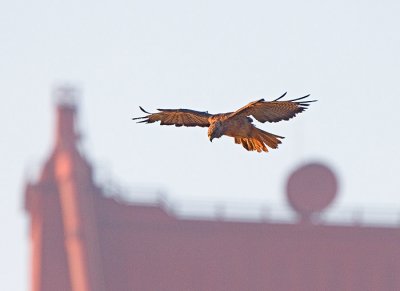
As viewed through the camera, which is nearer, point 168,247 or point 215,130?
point 215,130

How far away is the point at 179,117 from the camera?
68.8 feet

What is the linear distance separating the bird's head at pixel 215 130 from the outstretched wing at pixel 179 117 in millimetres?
606

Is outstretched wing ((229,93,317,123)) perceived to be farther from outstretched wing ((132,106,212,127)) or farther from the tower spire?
the tower spire

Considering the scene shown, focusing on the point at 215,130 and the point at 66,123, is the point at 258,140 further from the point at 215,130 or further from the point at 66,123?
the point at 66,123

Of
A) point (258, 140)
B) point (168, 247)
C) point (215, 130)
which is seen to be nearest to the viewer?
point (215, 130)

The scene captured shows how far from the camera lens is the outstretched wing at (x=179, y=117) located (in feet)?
68.1

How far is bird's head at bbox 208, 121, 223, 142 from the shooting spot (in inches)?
770

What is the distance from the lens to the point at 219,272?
64.3 meters

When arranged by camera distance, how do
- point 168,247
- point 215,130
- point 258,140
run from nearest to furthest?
point 215,130 → point 258,140 → point 168,247

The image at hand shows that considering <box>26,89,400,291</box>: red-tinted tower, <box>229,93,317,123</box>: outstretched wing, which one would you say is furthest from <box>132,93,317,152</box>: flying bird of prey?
<box>26,89,400,291</box>: red-tinted tower

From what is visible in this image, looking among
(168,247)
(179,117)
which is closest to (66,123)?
(168,247)

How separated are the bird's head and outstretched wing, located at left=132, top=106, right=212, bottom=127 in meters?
0.61

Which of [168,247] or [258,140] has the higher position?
[258,140]

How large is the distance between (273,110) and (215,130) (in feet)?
2.43
